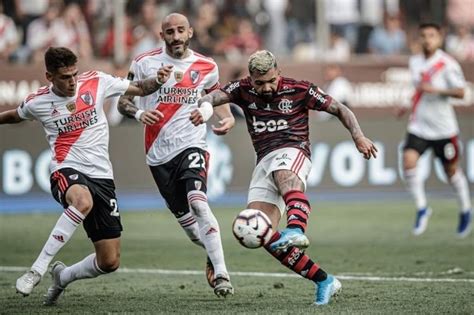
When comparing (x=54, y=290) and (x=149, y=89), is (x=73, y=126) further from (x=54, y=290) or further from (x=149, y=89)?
(x=54, y=290)

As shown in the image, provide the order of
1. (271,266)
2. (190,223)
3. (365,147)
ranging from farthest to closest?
(271,266) < (190,223) < (365,147)

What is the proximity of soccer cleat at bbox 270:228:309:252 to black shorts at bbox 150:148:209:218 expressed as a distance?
1821 mm

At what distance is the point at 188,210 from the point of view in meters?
10.4

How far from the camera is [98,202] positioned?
9.17 metres

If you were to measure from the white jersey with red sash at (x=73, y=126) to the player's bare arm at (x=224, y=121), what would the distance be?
997mm

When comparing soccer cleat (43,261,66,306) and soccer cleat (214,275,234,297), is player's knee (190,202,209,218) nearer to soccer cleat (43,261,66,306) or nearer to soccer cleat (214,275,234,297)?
soccer cleat (214,275,234,297)

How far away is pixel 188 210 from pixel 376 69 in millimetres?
11954

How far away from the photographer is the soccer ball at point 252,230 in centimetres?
824

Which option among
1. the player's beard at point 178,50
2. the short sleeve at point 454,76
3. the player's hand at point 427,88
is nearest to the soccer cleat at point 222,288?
the player's beard at point 178,50

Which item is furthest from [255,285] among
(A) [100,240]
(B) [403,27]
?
(B) [403,27]

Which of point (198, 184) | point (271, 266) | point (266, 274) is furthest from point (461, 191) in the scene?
point (198, 184)

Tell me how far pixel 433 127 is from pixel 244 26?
599 centimetres

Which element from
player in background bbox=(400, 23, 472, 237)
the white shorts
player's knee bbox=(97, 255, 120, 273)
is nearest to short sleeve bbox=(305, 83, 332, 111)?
the white shorts

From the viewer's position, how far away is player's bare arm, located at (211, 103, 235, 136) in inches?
364
